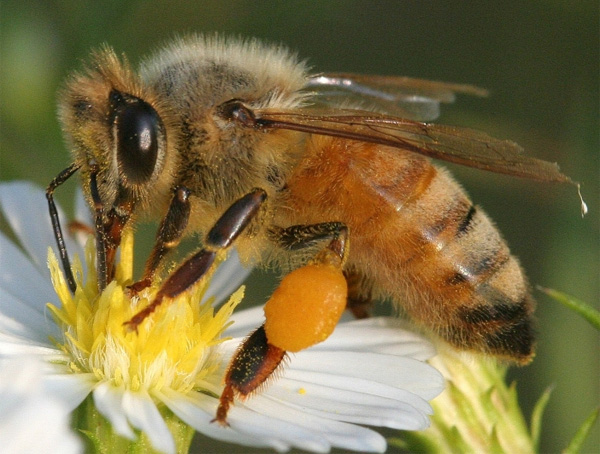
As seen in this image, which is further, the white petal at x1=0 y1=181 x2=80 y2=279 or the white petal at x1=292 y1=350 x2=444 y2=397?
the white petal at x1=0 y1=181 x2=80 y2=279

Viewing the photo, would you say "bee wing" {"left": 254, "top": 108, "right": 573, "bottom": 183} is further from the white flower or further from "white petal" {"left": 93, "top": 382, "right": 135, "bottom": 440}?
"white petal" {"left": 93, "top": 382, "right": 135, "bottom": 440}

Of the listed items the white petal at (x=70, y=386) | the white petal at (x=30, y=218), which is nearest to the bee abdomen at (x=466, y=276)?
the white petal at (x=70, y=386)

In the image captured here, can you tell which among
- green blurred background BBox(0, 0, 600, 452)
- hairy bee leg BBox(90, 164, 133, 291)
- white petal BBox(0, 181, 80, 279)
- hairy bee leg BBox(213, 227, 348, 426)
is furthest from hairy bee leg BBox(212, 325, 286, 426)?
green blurred background BBox(0, 0, 600, 452)

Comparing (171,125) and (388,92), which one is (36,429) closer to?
(171,125)

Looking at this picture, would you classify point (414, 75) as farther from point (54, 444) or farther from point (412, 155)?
point (54, 444)

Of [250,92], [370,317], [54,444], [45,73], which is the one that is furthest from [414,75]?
[54,444]

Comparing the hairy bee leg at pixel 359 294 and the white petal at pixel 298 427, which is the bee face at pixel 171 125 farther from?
the white petal at pixel 298 427

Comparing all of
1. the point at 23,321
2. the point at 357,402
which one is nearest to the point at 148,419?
the point at 357,402
